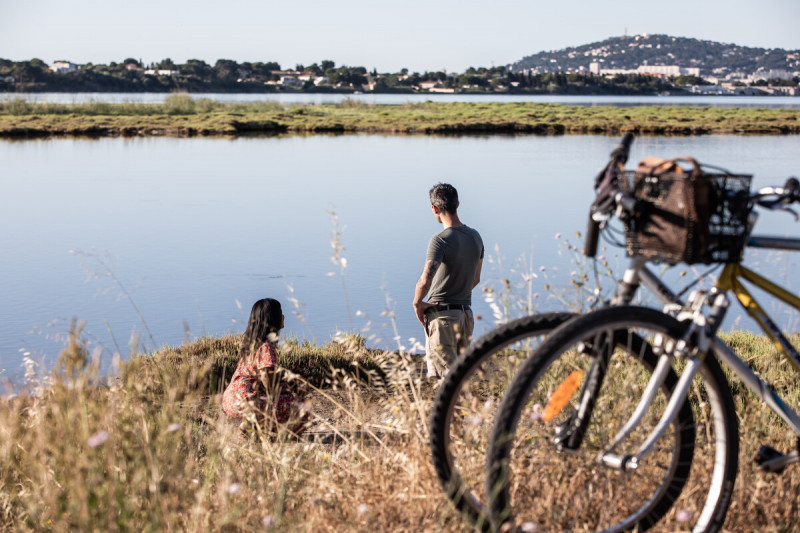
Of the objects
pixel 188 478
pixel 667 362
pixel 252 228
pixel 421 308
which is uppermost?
pixel 667 362

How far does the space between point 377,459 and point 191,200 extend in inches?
668

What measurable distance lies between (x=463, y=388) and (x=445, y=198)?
3.50 m

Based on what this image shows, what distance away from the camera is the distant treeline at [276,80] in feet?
381

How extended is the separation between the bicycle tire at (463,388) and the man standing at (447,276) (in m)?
3.18

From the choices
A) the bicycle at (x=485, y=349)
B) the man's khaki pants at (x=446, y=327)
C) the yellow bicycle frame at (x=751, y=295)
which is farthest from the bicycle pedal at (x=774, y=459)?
the man's khaki pants at (x=446, y=327)

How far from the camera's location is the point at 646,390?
2.32 meters

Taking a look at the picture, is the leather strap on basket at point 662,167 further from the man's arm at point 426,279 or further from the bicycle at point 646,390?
the man's arm at point 426,279

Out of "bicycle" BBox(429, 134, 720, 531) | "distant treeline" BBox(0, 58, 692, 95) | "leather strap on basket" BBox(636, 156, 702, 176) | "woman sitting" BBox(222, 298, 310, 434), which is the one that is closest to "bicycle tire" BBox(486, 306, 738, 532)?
"bicycle" BBox(429, 134, 720, 531)

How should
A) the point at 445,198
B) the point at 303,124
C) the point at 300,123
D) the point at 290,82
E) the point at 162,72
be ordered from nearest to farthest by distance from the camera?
the point at 445,198 < the point at 303,124 < the point at 300,123 < the point at 162,72 < the point at 290,82

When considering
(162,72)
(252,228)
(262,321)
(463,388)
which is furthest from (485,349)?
(162,72)

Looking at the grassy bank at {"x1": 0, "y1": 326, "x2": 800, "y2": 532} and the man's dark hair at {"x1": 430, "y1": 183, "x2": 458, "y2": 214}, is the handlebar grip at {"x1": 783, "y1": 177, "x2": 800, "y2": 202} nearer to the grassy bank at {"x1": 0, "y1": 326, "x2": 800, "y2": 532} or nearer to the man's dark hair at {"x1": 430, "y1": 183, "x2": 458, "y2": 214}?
the grassy bank at {"x1": 0, "y1": 326, "x2": 800, "y2": 532}

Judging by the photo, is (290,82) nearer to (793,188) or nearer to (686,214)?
(793,188)

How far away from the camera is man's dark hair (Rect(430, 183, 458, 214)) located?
229 inches

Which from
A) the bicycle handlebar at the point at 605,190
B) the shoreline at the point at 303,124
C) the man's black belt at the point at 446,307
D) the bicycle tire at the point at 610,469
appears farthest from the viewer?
the shoreline at the point at 303,124
